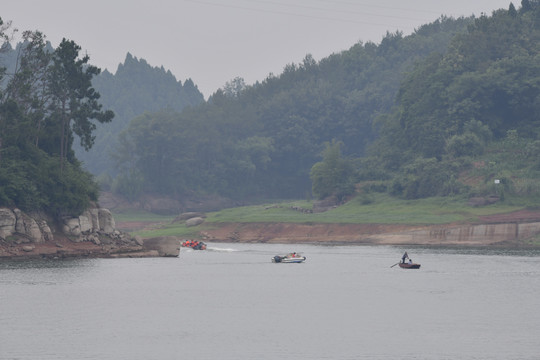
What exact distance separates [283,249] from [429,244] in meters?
26.8

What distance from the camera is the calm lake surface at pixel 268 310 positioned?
51.7 m

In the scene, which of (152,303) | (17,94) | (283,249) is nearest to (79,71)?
(17,94)

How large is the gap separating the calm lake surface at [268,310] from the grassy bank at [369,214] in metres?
43.7

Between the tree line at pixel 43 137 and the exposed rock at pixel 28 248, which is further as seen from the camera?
the tree line at pixel 43 137

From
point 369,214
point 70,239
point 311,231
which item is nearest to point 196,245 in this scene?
point 311,231

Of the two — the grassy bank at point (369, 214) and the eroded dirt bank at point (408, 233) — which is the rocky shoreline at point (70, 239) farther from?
the grassy bank at point (369, 214)

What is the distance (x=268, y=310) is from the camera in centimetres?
6762

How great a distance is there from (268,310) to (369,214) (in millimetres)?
101186

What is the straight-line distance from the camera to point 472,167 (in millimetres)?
177125

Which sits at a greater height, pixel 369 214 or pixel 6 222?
pixel 6 222

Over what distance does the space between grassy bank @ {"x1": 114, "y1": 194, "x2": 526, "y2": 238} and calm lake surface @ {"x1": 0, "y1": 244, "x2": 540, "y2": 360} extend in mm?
43717

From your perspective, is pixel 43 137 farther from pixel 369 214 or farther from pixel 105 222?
pixel 369 214

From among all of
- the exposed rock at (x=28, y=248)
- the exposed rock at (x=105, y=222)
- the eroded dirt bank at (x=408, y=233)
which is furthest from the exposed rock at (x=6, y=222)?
the eroded dirt bank at (x=408, y=233)

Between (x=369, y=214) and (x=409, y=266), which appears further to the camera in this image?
(x=369, y=214)
